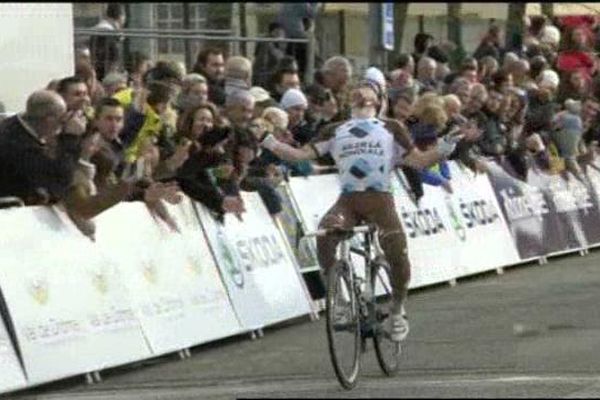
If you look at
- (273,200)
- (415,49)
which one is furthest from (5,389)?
(415,49)

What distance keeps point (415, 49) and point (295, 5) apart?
3.04 m

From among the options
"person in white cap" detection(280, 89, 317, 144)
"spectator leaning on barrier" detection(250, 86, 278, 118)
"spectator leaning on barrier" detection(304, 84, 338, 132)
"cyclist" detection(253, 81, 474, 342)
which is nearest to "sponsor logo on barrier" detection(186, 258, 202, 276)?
"cyclist" detection(253, 81, 474, 342)

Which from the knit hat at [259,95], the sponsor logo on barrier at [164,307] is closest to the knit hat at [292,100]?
the knit hat at [259,95]

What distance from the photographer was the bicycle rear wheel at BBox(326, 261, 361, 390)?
1239cm

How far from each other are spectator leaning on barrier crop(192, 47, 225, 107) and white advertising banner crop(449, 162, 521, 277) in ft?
10.9

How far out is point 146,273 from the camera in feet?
48.0

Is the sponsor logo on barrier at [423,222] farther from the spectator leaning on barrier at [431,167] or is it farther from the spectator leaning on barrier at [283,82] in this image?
the spectator leaning on barrier at [283,82]

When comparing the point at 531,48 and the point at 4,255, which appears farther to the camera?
the point at 531,48

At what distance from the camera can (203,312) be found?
15.2 metres

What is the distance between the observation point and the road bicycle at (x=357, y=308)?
12.5 metres

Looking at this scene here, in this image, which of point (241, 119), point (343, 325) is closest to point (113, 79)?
point (241, 119)

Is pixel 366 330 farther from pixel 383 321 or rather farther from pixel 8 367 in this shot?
pixel 8 367

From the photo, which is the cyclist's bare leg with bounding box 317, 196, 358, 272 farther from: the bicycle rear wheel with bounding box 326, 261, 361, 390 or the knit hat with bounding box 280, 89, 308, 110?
the knit hat with bounding box 280, 89, 308, 110

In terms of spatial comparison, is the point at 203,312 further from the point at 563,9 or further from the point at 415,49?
the point at 563,9
